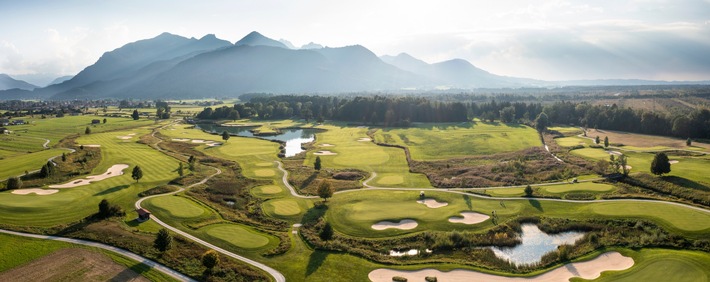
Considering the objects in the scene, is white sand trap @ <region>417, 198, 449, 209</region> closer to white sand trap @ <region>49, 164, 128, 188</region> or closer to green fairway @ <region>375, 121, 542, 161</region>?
green fairway @ <region>375, 121, 542, 161</region>

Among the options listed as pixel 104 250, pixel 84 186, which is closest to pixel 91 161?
pixel 84 186

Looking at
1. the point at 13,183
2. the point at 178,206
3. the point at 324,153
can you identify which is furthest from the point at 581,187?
the point at 13,183

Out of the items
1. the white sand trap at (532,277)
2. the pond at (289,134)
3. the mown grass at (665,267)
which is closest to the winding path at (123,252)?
the white sand trap at (532,277)

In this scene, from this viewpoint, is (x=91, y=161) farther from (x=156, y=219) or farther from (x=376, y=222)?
(x=376, y=222)

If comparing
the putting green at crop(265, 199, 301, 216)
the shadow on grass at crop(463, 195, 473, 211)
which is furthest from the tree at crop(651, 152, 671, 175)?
the putting green at crop(265, 199, 301, 216)

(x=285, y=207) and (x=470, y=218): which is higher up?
(x=285, y=207)

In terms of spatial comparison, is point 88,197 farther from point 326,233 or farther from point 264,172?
point 326,233
